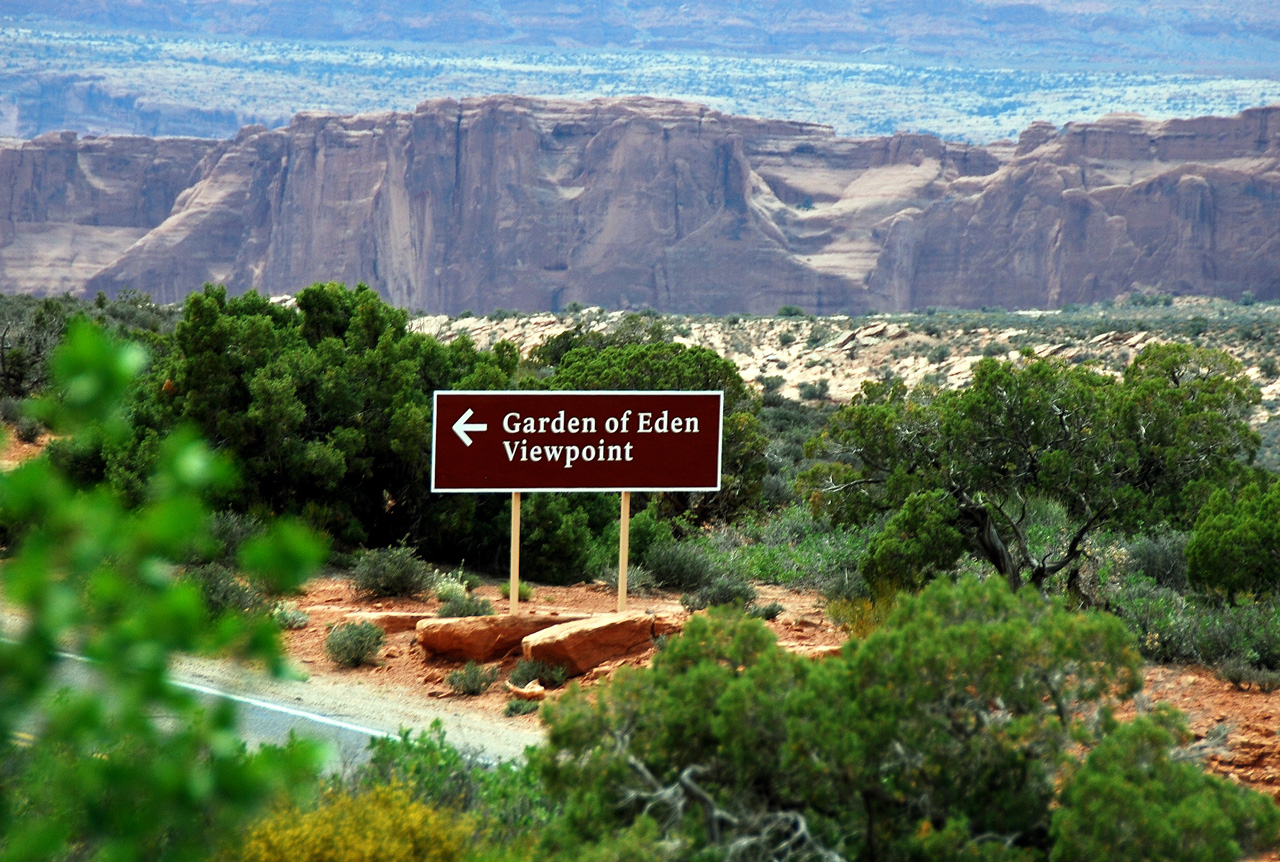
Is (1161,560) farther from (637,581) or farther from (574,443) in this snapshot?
(574,443)

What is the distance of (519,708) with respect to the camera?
746cm

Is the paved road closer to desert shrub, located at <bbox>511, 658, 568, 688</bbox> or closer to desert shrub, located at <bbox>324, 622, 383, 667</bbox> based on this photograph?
desert shrub, located at <bbox>324, 622, 383, 667</bbox>

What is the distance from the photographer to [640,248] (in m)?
108

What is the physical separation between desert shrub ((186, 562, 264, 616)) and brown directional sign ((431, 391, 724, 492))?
1441 millimetres

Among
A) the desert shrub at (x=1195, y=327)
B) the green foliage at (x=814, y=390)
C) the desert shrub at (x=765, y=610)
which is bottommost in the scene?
the green foliage at (x=814, y=390)

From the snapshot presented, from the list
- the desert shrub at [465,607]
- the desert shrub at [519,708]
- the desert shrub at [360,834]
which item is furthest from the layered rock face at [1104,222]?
the desert shrub at [360,834]

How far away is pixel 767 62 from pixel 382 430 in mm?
191792

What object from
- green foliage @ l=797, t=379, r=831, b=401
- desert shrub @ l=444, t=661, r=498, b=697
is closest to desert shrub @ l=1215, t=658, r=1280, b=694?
desert shrub @ l=444, t=661, r=498, b=697

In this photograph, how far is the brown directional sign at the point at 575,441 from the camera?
877 centimetres

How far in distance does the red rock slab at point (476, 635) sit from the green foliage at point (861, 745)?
3.98 m

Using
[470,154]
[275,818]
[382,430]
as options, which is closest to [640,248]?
[470,154]

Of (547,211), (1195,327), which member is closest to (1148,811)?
(1195,327)

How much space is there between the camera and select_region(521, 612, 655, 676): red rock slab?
316 inches

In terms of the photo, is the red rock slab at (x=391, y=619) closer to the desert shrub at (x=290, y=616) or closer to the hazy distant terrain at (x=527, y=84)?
the desert shrub at (x=290, y=616)
